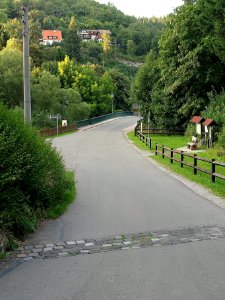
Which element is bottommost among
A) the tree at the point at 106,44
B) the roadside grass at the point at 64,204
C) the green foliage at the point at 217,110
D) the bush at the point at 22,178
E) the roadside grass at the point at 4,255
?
the roadside grass at the point at 64,204

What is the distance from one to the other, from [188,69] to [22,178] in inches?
1485

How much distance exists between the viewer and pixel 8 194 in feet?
29.9

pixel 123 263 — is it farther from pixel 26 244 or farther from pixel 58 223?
pixel 58 223

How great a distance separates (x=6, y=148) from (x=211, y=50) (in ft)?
121

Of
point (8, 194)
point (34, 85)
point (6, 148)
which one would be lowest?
point (8, 194)

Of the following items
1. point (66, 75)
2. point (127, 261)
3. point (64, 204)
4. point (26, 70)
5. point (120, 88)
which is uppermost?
point (66, 75)

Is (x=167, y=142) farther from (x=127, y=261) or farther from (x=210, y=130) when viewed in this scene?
(x=127, y=261)

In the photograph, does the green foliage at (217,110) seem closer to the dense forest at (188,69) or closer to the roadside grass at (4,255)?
the dense forest at (188,69)

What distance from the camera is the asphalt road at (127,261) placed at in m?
6.13

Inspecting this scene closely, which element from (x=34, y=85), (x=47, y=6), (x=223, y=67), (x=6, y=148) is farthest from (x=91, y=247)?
(x=47, y=6)

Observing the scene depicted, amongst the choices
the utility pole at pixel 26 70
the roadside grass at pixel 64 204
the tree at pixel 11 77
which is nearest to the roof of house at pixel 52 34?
the tree at pixel 11 77

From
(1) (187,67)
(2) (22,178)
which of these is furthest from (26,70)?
(1) (187,67)

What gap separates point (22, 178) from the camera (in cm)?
990

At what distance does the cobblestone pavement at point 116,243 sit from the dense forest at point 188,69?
2971 cm
